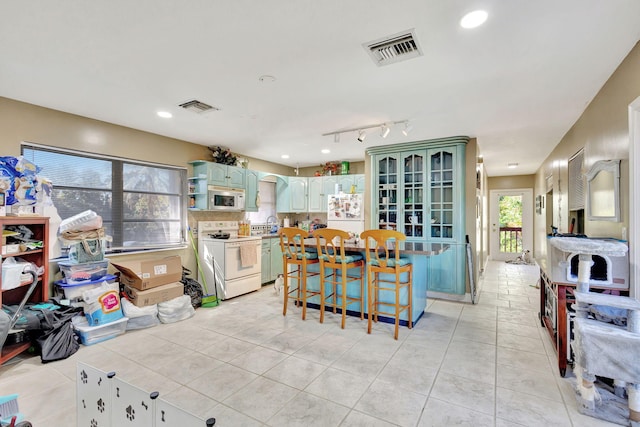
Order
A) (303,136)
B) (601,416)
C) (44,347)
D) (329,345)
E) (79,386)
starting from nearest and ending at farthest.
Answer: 1. (79,386)
2. (601,416)
3. (44,347)
4. (329,345)
5. (303,136)

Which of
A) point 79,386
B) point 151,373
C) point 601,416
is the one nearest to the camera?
point 79,386

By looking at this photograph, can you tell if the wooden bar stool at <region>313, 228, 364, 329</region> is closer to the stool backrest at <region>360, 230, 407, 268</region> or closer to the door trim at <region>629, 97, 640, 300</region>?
the stool backrest at <region>360, 230, 407, 268</region>

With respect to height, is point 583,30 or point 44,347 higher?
point 583,30

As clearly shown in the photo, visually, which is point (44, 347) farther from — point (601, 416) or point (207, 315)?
point (601, 416)

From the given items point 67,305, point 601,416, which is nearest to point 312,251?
point 67,305

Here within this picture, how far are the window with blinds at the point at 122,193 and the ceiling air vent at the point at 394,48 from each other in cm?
357

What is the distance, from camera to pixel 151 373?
2477mm

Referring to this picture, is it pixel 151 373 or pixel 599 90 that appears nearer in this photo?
pixel 151 373

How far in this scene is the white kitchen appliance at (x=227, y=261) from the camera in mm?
4594

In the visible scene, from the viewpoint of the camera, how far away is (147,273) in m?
3.60

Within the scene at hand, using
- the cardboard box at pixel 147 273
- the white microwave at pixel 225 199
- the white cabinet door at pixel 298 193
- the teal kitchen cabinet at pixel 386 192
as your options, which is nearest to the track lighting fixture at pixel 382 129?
the teal kitchen cabinet at pixel 386 192

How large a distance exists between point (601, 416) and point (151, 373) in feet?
10.7

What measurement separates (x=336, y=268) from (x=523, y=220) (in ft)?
24.8

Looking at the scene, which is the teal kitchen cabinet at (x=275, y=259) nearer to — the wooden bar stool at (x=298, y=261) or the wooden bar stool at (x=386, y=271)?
the wooden bar stool at (x=298, y=261)
